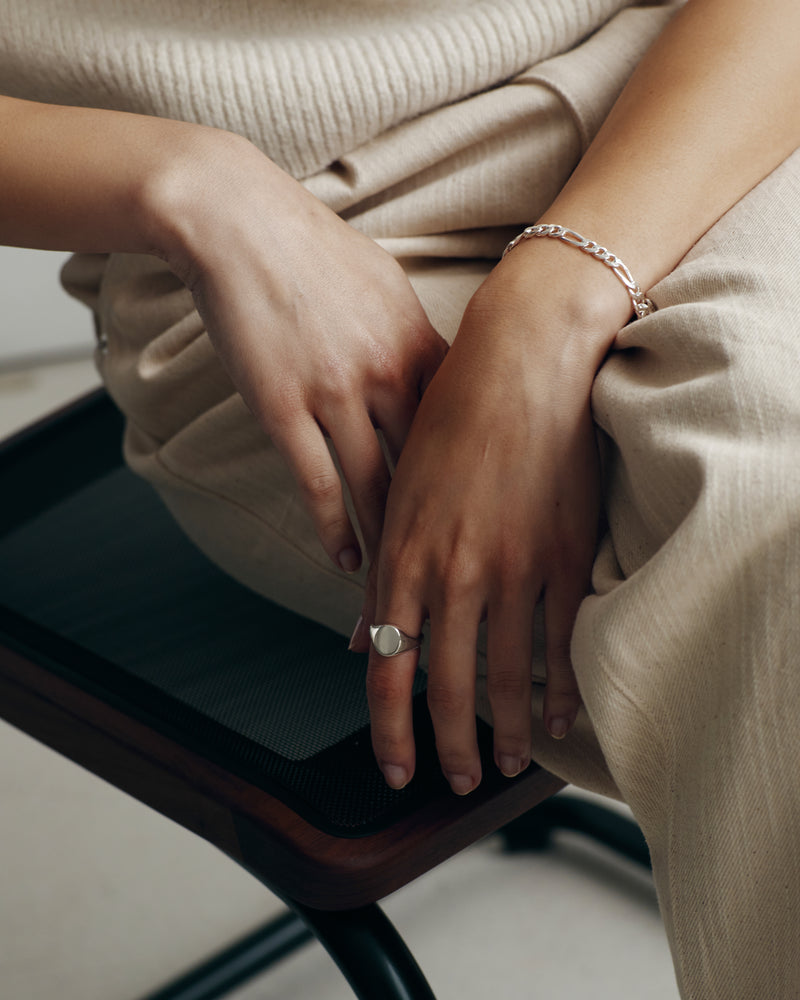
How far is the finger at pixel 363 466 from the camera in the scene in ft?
1.40

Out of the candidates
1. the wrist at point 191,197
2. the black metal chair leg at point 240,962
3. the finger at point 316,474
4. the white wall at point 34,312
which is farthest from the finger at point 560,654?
the white wall at point 34,312

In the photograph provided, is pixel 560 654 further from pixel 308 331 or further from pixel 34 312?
pixel 34 312

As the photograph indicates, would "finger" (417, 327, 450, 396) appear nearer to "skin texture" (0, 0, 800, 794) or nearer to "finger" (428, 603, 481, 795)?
"skin texture" (0, 0, 800, 794)

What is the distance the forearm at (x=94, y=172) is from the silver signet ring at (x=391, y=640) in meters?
0.21

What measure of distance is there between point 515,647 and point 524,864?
708mm

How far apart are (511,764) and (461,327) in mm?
191

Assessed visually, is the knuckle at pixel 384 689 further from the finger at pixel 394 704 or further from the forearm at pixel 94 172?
the forearm at pixel 94 172

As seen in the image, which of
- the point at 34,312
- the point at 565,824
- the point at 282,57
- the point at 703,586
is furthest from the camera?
the point at 34,312

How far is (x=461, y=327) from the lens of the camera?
41cm

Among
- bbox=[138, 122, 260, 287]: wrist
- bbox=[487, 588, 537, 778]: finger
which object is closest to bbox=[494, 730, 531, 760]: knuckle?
bbox=[487, 588, 537, 778]: finger

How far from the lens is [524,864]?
3.33 ft

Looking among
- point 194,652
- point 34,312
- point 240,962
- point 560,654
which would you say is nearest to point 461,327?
point 560,654

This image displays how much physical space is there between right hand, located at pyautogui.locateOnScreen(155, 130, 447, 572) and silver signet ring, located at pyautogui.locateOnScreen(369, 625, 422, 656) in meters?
0.05

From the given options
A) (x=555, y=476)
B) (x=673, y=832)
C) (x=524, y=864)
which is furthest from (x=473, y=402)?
(x=524, y=864)
